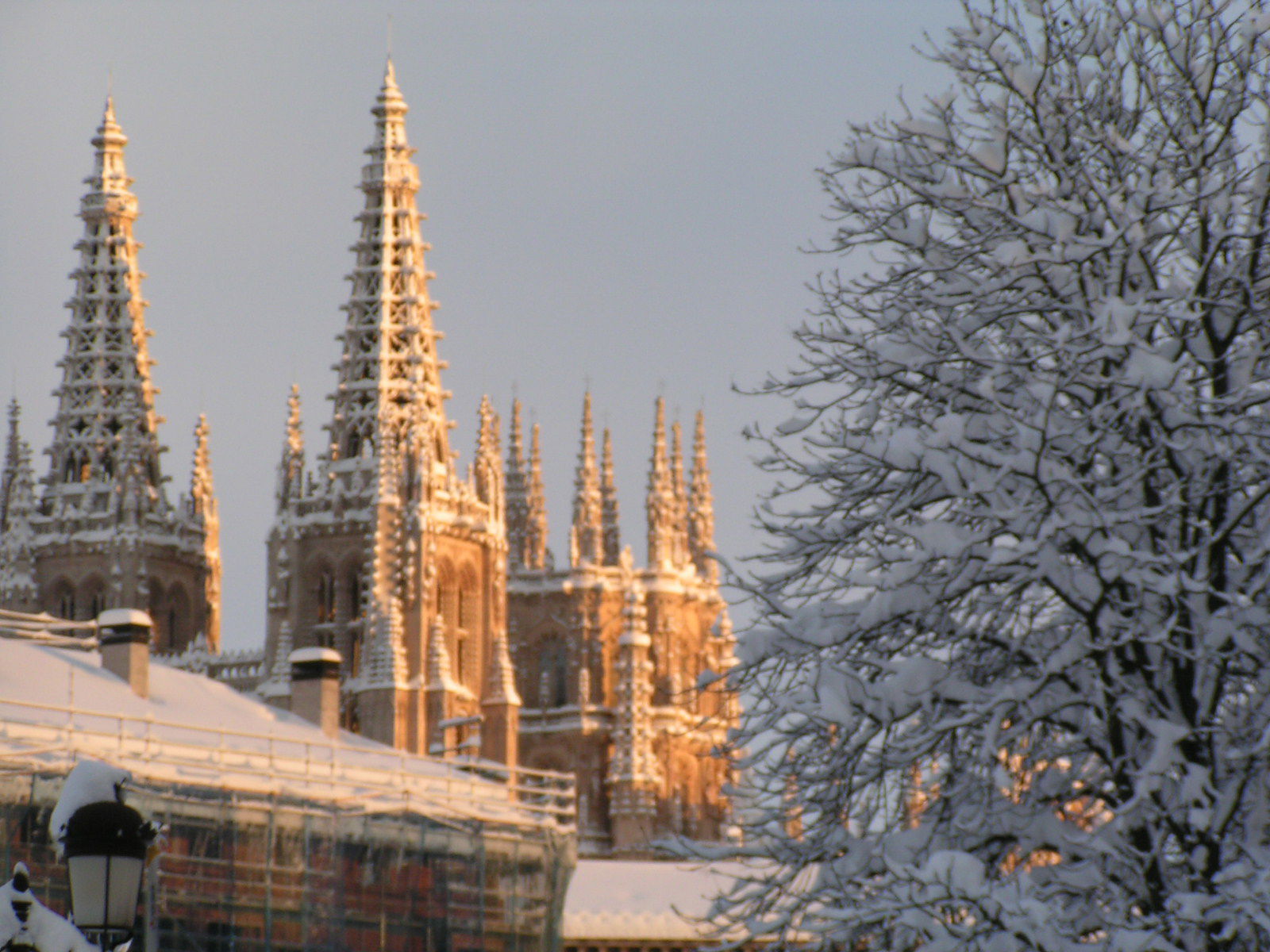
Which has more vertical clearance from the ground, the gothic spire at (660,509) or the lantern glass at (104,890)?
the gothic spire at (660,509)

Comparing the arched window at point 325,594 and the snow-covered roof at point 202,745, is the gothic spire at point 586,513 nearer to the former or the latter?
the arched window at point 325,594

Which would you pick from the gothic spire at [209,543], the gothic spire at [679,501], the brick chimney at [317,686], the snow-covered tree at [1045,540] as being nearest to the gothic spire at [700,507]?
the gothic spire at [679,501]

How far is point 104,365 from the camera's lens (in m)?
94.9

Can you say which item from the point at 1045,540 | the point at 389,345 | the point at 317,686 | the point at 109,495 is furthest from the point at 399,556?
the point at 1045,540

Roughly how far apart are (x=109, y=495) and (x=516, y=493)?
17647 millimetres

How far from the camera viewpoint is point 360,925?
148ft

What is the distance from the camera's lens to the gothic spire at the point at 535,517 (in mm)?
102438

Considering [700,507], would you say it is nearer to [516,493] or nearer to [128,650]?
[516,493]

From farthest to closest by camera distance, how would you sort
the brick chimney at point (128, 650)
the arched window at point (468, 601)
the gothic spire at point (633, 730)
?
the gothic spire at point (633, 730), the arched window at point (468, 601), the brick chimney at point (128, 650)

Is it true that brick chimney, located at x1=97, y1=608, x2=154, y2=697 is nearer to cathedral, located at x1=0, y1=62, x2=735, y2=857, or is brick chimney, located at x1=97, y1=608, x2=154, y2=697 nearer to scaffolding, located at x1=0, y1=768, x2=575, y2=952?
scaffolding, located at x1=0, y1=768, x2=575, y2=952

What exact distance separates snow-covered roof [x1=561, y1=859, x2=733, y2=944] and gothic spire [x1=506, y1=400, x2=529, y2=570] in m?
29.1

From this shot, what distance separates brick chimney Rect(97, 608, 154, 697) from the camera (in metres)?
45.9

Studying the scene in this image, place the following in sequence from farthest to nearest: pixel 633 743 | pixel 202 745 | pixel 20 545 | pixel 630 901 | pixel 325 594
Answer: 1. pixel 633 743
2. pixel 20 545
3. pixel 325 594
4. pixel 630 901
5. pixel 202 745

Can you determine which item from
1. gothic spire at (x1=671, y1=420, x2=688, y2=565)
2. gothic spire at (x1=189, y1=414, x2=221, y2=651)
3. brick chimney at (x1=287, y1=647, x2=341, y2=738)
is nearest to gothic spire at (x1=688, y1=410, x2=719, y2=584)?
gothic spire at (x1=671, y1=420, x2=688, y2=565)
